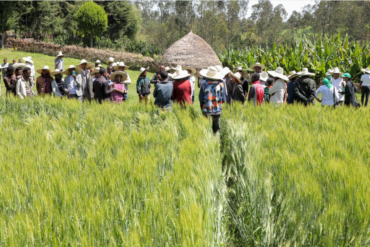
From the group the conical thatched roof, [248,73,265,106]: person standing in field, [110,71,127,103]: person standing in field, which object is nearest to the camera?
[248,73,265,106]: person standing in field

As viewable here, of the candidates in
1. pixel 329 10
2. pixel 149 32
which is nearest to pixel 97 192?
pixel 329 10

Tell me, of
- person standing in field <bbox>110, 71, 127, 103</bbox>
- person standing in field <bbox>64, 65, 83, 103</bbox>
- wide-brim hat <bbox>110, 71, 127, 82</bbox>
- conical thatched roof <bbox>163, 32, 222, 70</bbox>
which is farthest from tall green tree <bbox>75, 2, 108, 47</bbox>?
person standing in field <bbox>110, 71, 127, 103</bbox>

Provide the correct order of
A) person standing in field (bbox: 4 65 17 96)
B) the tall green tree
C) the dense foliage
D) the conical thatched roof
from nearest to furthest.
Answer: person standing in field (bbox: 4 65 17 96) < the dense foliage < the conical thatched roof < the tall green tree

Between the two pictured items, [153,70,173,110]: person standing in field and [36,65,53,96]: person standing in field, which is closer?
[153,70,173,110]: person standing in field

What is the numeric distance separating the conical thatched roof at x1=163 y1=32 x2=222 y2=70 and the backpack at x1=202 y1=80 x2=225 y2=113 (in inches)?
723

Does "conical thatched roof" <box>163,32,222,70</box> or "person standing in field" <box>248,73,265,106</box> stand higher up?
"conical thatched roof" <box>163,32,222,70</box>

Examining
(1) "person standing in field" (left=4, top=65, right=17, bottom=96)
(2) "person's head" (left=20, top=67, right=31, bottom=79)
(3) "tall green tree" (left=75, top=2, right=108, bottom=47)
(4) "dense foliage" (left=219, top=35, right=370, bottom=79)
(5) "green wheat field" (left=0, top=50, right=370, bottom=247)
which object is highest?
(3) "tall green tree" (left=75, top=2, right=108, bottom=47)

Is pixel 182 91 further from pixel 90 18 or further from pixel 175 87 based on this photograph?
pixel 90 18

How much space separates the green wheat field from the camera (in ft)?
6.56

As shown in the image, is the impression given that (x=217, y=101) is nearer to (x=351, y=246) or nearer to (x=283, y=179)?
(x=283, y=179)

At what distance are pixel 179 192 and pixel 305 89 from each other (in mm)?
6557

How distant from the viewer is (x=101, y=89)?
8.13 meters

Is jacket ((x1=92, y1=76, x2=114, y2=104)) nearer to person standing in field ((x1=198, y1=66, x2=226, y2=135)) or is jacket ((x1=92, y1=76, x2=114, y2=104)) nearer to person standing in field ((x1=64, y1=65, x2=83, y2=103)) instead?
person standing in field ((x1=64, y1=65, x2=83, y2=103))

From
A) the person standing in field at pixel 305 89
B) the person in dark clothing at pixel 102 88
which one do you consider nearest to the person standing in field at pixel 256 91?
the person standing in field at pixel 305 89
